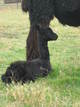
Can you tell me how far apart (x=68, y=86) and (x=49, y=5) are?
1.60 meters

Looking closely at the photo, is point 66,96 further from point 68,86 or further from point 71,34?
point 71,34

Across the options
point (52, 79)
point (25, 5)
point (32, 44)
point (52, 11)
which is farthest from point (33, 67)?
point (25, 5)

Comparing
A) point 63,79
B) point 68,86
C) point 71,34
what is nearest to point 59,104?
point 68,86

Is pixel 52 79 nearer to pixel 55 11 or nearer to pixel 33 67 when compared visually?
pixel 33 67

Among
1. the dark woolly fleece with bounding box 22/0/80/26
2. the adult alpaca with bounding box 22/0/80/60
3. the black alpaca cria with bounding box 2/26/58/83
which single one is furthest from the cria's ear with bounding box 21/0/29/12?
the black alpaca cria with bounding box 2/26/58/83

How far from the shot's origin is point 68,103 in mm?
5043

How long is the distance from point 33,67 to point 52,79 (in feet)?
1.31

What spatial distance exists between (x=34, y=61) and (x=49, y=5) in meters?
1.04

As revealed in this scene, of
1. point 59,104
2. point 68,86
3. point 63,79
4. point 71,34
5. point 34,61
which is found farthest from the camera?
point 71,34

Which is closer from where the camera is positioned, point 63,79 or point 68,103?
point 68,103

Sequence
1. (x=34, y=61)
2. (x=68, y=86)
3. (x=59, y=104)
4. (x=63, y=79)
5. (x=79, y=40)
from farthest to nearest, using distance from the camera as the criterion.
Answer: (x=79, y=40) < (x=34, y=61) < (x=63, y=79) < (x=68, y=86) < (x=59, y=104)

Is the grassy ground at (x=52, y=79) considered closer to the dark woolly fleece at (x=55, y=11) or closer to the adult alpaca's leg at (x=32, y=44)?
the adult alpaca's leg at (x=32, y=44)

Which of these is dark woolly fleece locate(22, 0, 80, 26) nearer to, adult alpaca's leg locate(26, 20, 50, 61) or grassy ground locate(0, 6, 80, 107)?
adult alpaca's leg locate(26, 20, 50, 61)

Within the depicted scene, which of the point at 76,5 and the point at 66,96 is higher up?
the point at 76,5
